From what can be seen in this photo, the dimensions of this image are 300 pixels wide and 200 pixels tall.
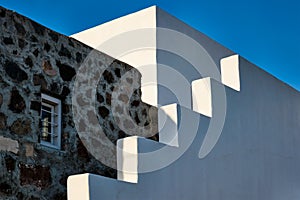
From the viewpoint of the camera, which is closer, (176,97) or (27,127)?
(27,127)

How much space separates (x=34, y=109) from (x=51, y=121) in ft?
1.16

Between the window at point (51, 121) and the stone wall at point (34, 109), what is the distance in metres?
0.06

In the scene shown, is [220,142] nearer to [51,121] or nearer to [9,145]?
[51,121]

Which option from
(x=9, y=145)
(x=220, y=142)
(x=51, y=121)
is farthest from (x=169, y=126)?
(x=9, y=145)

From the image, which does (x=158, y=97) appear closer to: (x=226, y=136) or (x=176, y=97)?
(x=176, y=97)

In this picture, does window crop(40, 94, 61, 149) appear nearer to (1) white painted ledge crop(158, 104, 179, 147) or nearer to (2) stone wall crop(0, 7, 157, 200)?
(2) stone wall crop(0, 7, 157, 200)

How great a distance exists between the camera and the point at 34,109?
6.13 m

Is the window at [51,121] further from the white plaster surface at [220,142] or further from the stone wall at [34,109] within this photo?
the white plaster surface at [220,142]

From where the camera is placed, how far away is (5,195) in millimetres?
5590

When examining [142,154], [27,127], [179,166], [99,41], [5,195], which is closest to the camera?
[5,195]

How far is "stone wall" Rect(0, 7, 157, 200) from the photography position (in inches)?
227

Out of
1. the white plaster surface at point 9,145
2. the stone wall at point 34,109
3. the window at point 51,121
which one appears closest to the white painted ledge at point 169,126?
the stone wall at point 34,109

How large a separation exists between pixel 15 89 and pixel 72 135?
3.11ft

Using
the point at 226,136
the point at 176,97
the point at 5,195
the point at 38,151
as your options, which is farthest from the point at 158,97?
the point at 5,195
